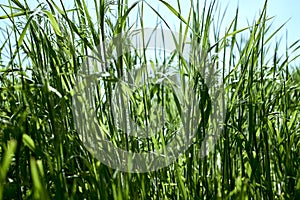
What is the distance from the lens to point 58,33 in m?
1.04

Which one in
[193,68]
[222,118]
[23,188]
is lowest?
[23,188]

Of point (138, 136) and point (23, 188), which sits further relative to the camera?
point (138, 136)

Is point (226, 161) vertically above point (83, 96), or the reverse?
point (83, 96)

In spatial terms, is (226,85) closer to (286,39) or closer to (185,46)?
(185,46)

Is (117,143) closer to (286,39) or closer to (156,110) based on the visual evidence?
(156,110)

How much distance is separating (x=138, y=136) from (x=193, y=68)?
225mm

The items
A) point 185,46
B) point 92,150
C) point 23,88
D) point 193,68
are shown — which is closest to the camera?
point 23,88

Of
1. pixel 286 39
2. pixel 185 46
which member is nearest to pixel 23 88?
pixel 185 46

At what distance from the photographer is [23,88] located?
0.82 m

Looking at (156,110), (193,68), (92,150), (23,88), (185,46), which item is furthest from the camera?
(156,110)

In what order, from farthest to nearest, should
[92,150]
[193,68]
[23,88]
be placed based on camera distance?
[193,68]
[92,150]
[23,88]

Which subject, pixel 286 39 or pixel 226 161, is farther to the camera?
pixel 286 39

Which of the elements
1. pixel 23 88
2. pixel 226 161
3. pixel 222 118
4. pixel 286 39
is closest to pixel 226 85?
pixel 222 118

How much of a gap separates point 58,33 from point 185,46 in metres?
0.33
